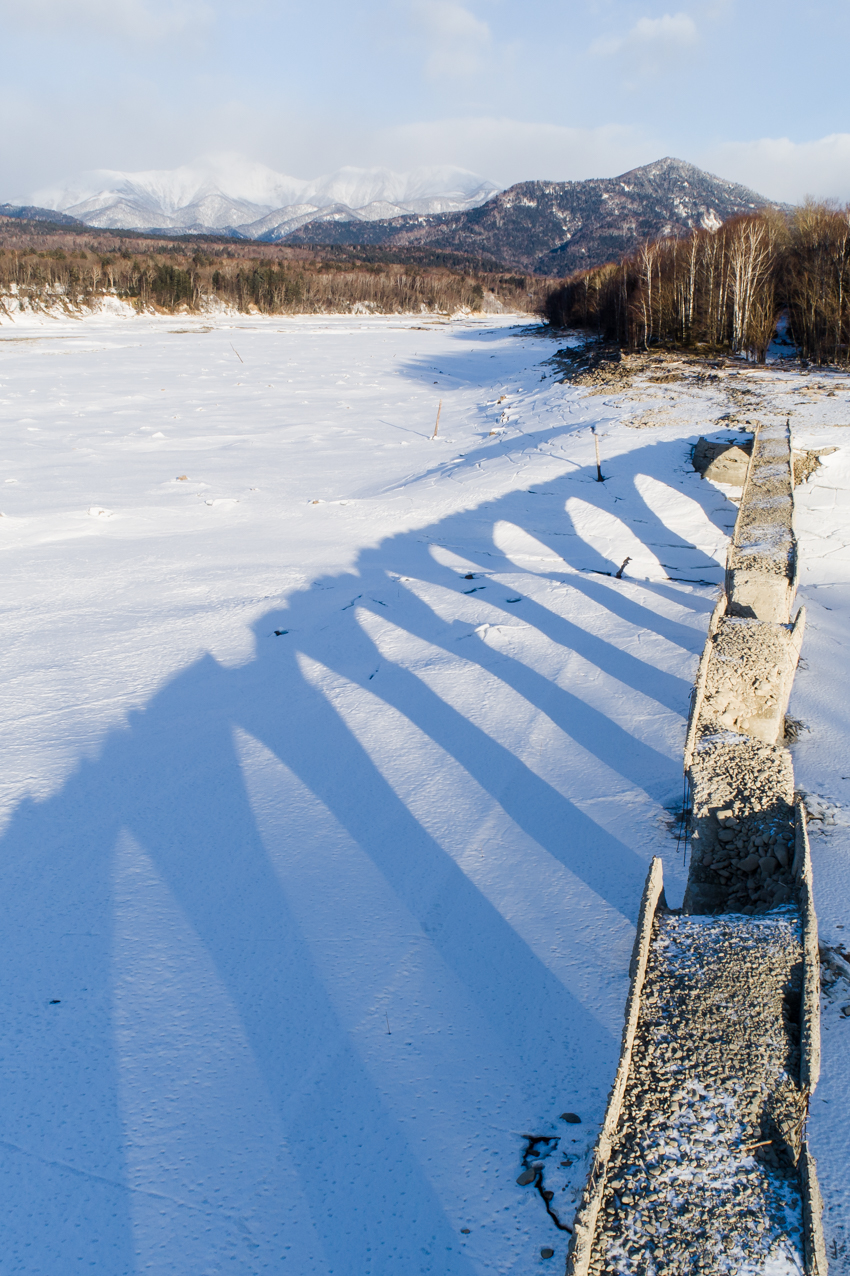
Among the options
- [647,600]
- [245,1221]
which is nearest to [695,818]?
[245,1221]

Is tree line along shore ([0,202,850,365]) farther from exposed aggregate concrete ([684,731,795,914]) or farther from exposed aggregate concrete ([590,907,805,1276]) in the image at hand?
exposed aggregate concrete ([590,907,805,1276])

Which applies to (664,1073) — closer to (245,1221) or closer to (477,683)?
(245,1221)

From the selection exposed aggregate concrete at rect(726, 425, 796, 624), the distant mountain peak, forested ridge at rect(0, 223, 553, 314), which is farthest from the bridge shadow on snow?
the distant mountain peak

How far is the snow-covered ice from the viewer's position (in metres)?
2.11

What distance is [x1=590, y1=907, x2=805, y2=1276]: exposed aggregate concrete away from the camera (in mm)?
1557

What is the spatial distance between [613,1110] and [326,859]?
197 centimetres

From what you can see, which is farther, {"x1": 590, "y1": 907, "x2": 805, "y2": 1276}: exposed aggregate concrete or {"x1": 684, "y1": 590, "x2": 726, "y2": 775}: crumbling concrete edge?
{"x1": 684, "y1": 590, "x2": 726, "y2": 775}: crumbling concrete edge

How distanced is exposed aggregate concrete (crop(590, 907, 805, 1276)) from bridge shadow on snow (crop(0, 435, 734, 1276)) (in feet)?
1.94

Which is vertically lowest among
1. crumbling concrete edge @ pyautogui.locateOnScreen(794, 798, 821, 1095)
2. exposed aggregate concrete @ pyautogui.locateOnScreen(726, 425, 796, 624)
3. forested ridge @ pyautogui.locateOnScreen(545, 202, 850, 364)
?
crumbling concrete edge @ pyautogui.locateOnScreen(794, 798, 821, 1095)

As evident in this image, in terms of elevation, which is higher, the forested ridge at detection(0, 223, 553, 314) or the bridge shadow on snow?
the forested ridge at detection(0, 223, 553, 314)

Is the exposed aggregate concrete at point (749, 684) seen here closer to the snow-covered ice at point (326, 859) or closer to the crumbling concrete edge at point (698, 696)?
the crumbling concrete edge at point (698, 696)

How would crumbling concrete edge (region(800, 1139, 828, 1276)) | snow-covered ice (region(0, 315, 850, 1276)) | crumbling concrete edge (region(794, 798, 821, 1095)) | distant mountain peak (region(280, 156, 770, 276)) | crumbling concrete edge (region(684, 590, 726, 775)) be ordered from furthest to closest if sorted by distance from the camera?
1. distant mountain peak (region(280, 156, 770, 276))
2. crumbling concrete edge (region(684, 590, 726, 775))
3. snow-covered ice (region(0, 315, 850, 1276))
4. crumbling concrete edge (region(794, 798, 821, 1095))
5. crumbling concrete edge (region(800, 1139, 828, 1276))

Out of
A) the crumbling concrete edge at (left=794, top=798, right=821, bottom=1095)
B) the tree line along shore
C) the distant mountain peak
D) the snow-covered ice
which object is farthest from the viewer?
the distant mountain peak

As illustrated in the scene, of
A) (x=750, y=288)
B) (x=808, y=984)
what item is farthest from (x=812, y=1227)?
(x=750, y=288)
